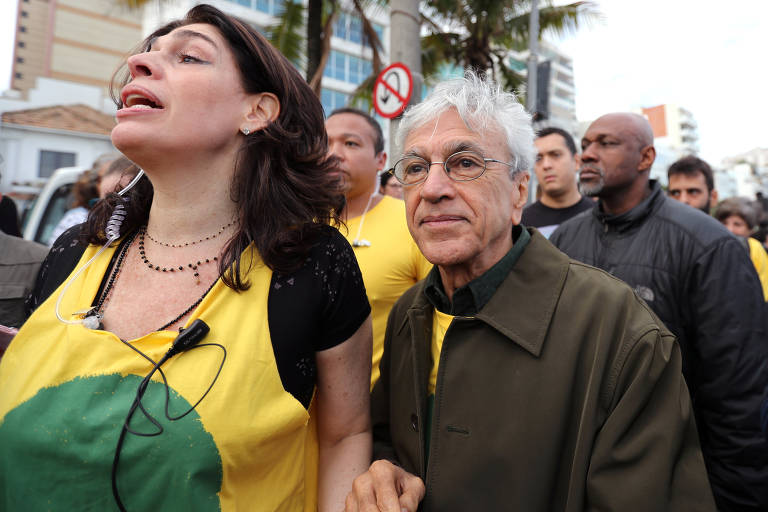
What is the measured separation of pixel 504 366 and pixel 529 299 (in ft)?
0.74

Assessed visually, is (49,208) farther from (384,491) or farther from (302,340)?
(384,491)

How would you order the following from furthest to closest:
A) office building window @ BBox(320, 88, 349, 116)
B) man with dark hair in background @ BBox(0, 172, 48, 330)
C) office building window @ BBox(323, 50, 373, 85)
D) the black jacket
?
office building window @ BBox(323, 50, 373, 85) → office building window @ BBox(320, 88, 349, 116) → the black jacket → man with dark hair in background @ BBox(0, 172, 48, 330)

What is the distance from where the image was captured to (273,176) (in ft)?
5.45

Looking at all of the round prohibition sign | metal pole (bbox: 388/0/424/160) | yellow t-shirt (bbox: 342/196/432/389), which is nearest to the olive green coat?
yellow t-shirt (bbox: 342/196/432/389)

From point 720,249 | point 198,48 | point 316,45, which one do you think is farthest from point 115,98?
point 316,45

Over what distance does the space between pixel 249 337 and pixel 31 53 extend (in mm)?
63314

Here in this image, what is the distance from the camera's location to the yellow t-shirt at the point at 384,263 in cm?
276

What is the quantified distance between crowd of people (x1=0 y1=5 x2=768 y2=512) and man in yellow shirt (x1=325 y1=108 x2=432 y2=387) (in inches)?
28.5

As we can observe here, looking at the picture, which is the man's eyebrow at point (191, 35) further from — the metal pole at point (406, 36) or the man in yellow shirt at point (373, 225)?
the metal pole at point (406, 36)

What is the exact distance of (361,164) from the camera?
10.8ft

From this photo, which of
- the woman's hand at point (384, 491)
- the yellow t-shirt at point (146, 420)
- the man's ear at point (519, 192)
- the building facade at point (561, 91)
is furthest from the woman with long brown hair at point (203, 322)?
the building facade at point (561, 91)

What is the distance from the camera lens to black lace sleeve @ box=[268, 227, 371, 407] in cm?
139

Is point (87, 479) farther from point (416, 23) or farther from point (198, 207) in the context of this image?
point (416, 23)

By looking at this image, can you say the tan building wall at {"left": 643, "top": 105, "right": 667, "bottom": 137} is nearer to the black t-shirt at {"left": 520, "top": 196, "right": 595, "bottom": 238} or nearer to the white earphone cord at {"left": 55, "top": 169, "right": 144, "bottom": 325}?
the black t-shirt at {"left": 520, "top": 196, "right": 595, "bottom": 238}
